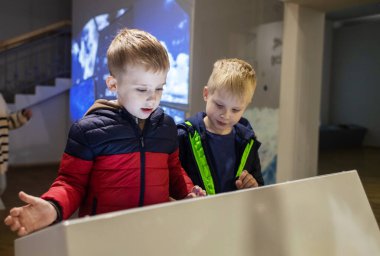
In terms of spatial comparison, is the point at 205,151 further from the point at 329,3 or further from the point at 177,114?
the point at 329,3

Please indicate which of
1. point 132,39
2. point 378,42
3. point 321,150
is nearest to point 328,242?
point 132,39

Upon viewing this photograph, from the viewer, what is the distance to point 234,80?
1299 mm

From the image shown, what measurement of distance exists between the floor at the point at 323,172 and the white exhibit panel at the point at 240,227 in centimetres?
241

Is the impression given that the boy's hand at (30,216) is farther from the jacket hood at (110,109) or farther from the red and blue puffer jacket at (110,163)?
the jacket hood at (110,109)

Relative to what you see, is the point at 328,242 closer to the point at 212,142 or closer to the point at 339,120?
the point at 212,142

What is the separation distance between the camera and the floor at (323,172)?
3.45 m

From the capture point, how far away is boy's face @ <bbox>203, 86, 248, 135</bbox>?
4.24 ft

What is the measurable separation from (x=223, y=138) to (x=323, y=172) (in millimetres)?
5073

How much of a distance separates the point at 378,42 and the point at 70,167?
963cm

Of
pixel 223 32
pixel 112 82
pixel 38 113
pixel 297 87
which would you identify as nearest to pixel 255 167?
pixel 112 82

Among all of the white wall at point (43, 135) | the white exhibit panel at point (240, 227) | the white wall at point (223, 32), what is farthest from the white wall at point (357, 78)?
the white exhibit panel at point (240, 227)

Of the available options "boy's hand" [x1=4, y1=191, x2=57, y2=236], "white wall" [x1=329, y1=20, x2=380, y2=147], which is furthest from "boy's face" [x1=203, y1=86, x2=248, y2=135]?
"white wall" [x1=329, y1=20, x2=380, y2=147]

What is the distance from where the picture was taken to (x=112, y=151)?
39.5 inches

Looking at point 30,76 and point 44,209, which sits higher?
point 30,76
